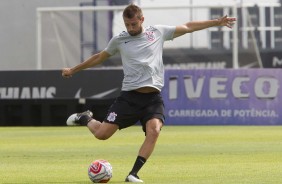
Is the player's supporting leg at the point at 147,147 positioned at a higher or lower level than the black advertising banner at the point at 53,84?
higher

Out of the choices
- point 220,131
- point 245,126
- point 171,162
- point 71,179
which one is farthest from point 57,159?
point 245,126

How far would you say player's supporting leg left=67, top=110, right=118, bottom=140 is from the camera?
13516 mm

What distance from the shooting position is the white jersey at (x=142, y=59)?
13219 mm

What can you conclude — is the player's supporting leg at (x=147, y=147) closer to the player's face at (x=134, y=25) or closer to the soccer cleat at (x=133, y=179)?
the soccer cleat at (x=133, y=179)

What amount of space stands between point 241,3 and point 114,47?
2359 cm

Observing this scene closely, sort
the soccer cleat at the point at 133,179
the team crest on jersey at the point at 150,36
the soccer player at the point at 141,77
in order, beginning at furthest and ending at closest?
Result: 1. the team crest on jersey at the point at 150,36
2. the soccer player at the point at 141,77
3. the soccer cleat at the point at 133,179

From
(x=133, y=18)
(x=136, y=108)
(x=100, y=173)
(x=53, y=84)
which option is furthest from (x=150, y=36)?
(x=53, y=84)

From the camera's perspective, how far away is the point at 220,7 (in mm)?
35469

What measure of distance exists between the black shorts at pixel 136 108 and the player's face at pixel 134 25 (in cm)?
76

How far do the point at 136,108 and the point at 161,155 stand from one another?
501 cm

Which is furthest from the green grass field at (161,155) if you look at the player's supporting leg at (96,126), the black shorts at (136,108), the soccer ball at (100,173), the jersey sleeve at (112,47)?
the jersey sleeve at (112,47)

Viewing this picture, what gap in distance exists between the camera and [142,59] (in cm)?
1326

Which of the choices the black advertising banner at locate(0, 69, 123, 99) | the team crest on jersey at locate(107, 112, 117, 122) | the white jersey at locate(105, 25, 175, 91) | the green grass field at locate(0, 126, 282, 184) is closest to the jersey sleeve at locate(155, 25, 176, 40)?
the white jersey at locate(105, 25, 175, 91)

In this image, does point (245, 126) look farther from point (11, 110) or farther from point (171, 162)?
point (171, 162)
